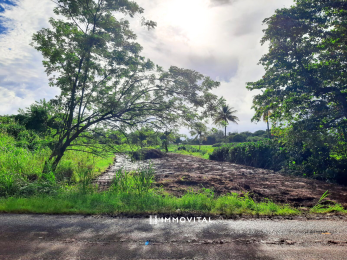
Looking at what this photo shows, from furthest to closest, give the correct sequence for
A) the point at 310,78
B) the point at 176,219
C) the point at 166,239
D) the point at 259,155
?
the point at 259,155 < the point at 310,78 < the point at 176,219 < the point at 166,239

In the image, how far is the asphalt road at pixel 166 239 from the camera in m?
3.15

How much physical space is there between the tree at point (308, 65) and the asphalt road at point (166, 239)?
820cm

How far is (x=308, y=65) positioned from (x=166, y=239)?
38.3 feet

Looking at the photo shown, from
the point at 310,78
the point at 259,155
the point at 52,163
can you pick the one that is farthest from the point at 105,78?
the point at 259,155

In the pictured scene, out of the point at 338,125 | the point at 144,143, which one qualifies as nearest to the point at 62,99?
the point at 144,143

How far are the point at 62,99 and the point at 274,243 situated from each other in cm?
839

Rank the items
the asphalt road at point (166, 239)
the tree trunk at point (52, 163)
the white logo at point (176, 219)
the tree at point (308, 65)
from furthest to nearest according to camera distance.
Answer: the tree at point (308, 65) → the tree trunk at point (52, 163) → the white logo at point (176, 219) → the asphalt road at point (166, 239)

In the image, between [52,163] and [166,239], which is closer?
[166,239]

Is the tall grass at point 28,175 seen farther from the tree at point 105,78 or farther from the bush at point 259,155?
the bush at point 259,155

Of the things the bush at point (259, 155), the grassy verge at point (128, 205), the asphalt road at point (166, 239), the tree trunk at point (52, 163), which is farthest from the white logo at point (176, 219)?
the bush at point (259, 155)

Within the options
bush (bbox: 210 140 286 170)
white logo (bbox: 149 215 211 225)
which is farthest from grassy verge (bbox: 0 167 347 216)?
bush (bbox: 210 140 286 170)

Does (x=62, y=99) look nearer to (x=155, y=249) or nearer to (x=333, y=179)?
(x=155, y=249)

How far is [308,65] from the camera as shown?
36.2 feet

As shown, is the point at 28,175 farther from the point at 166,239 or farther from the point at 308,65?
the point at 308,65
